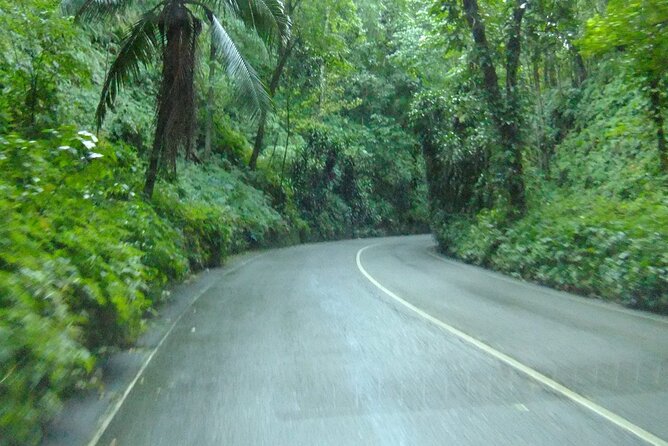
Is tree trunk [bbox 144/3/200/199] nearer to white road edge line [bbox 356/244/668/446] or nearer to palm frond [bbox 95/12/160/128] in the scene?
palm frond [bbox 95/12/160/128]

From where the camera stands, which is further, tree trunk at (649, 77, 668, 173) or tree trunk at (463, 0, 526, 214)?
tree trunk at (463, 0, 526, 214)

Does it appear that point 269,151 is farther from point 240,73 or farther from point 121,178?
point 121,178

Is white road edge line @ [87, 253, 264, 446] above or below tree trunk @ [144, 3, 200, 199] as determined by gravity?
below

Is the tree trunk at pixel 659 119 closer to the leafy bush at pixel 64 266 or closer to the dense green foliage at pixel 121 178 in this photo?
the dense green foliage at pixel 121 178

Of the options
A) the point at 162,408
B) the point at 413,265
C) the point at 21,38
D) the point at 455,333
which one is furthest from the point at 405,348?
the point at 413,265

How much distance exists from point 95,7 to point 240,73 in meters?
3.61

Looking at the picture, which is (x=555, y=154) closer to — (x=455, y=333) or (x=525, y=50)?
(x=525, y=50)

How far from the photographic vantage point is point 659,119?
18.4 metres

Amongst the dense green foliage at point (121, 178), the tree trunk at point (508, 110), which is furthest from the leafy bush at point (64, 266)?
the tree trunk at point (508, 110)

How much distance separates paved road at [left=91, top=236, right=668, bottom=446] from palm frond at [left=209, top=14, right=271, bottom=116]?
20.0ft

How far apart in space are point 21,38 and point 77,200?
5368 millimetres

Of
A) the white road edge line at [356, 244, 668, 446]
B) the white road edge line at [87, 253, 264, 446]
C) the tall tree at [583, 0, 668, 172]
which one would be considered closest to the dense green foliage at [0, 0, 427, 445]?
the white road edge line at [87, 253, 264, 446]

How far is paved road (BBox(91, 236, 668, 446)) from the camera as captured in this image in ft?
19.2

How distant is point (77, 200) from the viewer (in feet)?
32.1
